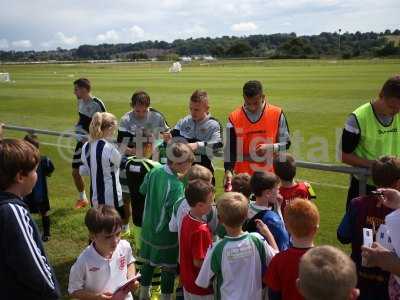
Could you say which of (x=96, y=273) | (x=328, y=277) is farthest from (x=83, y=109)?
(x=328, y=277)

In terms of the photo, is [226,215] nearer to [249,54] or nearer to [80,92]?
[80,92]

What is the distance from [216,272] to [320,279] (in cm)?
124

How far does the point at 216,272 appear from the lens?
3.29m

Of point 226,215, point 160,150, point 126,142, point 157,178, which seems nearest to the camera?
point 226,215

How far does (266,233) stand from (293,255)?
523 millimetres

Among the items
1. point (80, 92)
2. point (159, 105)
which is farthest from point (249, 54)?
point (80, 92)

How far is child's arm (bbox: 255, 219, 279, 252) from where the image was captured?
3.35 meters

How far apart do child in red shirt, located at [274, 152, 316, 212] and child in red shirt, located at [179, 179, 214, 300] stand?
81 centimetres

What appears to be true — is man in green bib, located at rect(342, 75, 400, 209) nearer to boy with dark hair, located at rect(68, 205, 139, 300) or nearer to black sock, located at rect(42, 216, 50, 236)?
boy with dark hair, located at rect(68, 205, 139, 300)

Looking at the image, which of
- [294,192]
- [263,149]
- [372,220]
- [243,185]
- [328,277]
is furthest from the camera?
[263,149]

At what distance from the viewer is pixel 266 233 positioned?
3.40m

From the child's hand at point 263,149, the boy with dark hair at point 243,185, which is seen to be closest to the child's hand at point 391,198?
the boy with dark hair at point 243,185

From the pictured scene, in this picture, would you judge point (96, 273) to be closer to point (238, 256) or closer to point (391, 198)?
point (238, 256)

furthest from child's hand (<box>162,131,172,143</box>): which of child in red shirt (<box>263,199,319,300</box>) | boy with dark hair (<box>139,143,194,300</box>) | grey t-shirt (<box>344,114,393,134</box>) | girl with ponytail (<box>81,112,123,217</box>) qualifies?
child in red shirt (<box>263,199,319,300</box>)
